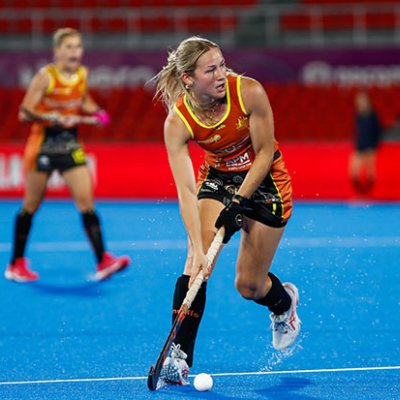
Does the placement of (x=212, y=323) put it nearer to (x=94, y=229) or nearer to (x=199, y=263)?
(x=199, y=263)

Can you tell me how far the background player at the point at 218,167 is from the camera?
4.66 metres

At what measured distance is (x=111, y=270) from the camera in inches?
315

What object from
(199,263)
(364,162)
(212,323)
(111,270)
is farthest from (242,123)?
(364,162)

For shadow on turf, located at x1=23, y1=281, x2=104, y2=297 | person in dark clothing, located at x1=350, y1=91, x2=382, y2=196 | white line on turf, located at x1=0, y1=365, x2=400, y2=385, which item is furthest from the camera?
person in dark clothing, located at x1=350, y1=91, x2=382, y2=196

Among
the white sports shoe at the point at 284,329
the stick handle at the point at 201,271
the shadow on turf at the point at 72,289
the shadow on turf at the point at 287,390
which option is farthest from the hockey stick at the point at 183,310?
the shadow on turf at the point at 72,289

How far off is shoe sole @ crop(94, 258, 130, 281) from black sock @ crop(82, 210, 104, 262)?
161 millimetres

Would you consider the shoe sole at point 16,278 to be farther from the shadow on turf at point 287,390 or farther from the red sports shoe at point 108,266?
the shadow on turf at point 287,390

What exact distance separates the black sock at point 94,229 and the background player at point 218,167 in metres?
3.05

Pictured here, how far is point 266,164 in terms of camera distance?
187 inches

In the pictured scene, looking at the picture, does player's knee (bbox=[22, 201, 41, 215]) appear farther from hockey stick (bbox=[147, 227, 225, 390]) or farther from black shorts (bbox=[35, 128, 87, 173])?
hockey stick (bbox=[147, 227, 225, 390])

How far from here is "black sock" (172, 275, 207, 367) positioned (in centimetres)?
475

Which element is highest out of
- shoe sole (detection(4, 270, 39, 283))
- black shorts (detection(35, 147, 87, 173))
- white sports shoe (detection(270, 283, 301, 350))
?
black shorts (detection(35, 147, 87, 173))

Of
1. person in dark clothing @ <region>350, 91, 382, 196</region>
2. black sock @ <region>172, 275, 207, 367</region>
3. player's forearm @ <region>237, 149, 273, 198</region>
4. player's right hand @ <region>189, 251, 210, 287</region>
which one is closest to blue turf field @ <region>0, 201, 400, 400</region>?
black sock @ <region>172, 275, 207, 367</region>

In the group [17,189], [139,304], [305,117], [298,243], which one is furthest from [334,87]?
[139,304]
